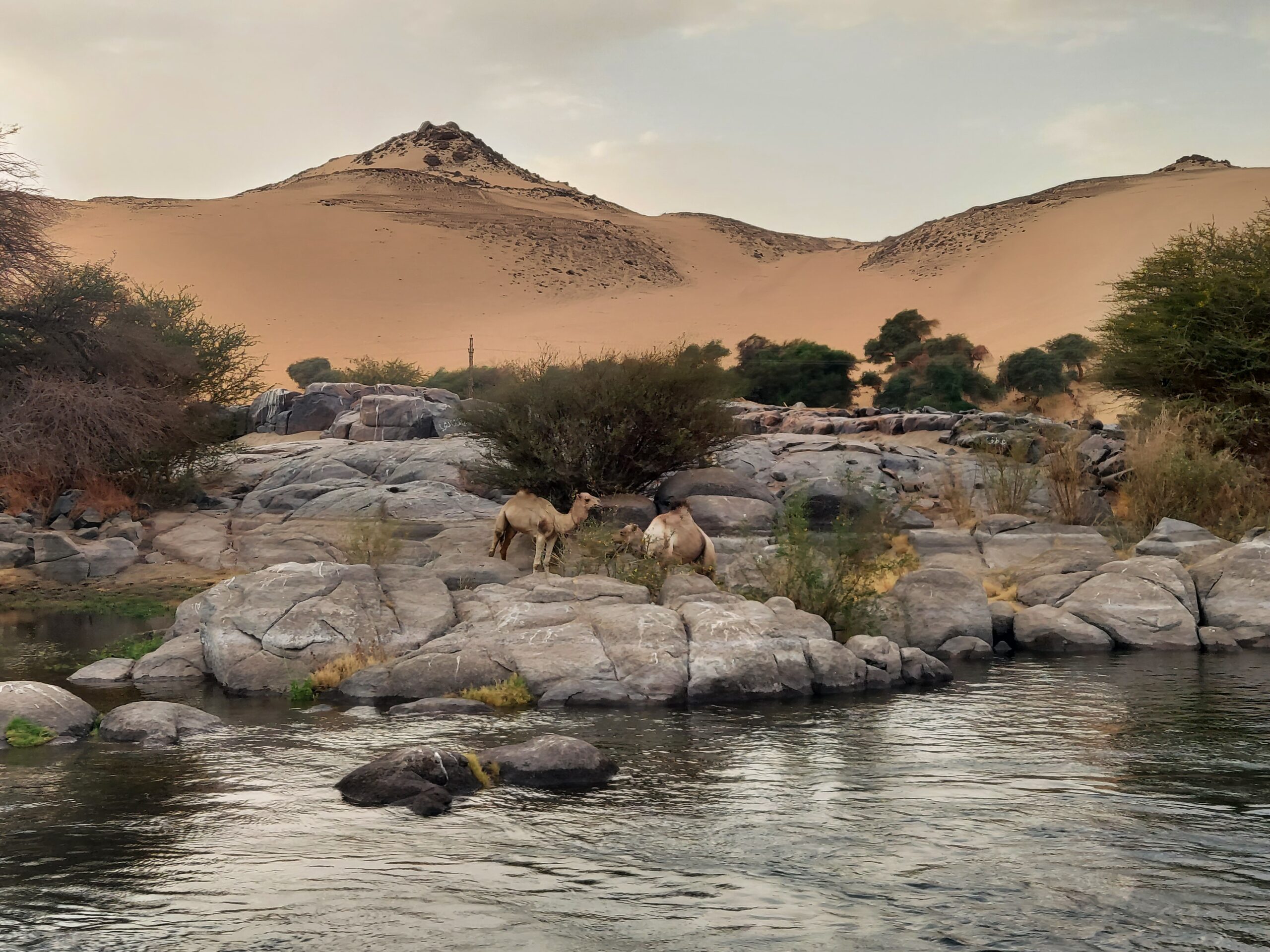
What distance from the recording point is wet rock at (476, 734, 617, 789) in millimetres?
8602

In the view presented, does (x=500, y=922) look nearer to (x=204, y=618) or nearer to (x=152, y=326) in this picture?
(x=204, y=618)

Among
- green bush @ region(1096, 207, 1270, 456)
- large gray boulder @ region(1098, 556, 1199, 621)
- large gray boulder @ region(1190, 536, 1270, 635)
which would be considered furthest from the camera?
green bush @ region(1096, 207, 1270, 456)

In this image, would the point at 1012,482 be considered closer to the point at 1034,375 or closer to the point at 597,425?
the point at 597,425

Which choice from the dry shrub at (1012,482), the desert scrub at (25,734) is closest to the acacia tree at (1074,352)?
the dry shrub at (1012,482)

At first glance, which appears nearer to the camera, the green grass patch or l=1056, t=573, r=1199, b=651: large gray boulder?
the green grass patch

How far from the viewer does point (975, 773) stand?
874 cm

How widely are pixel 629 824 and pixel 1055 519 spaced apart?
46.2ft

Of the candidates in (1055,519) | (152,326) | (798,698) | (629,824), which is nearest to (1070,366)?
(1055,519)

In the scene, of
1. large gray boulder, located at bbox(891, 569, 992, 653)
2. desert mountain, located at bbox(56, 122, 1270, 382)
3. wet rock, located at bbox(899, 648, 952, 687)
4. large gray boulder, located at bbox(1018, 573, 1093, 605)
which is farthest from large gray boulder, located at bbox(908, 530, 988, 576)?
desert mountain, located at bbox(56, 122, 1270, 382)

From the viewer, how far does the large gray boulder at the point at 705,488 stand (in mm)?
19953

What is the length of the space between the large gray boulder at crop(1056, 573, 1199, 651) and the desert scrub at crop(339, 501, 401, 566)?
7701mm

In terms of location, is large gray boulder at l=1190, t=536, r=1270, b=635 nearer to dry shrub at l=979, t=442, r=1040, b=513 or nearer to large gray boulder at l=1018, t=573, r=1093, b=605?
large gray boulder at l=1018, t=573, r=1093, b=605

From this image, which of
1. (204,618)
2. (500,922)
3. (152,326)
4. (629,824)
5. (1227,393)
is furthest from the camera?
(152,326)

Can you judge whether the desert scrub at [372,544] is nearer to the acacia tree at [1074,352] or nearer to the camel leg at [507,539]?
the camel leg at [507,539]
